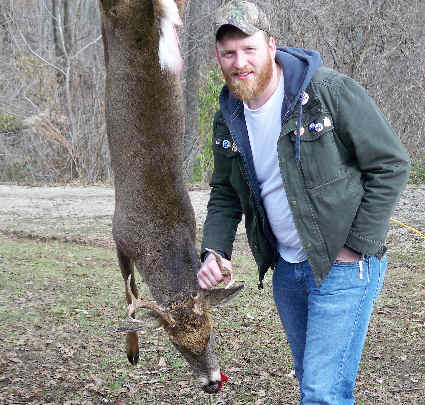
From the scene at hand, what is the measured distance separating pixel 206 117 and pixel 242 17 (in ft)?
35.0

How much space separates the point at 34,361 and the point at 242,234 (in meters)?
4.70

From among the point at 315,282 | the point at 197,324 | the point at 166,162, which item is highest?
the point at 166,162

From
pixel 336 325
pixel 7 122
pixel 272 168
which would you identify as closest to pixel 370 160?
pixel 272 168

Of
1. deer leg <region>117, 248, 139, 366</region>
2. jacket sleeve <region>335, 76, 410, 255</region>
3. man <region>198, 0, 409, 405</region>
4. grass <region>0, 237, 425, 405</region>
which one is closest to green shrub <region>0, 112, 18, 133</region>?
grass <region>0, 237, 425, 405</region>

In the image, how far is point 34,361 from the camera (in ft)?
15.1

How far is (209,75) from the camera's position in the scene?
43.6 ft

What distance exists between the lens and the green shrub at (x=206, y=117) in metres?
12.8

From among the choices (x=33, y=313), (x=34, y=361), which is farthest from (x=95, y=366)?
(x=33, y=313)

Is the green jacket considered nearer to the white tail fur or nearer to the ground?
the white tail fur

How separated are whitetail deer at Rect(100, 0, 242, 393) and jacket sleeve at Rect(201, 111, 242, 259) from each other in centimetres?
61

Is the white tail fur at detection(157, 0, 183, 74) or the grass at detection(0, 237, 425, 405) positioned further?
the grass at detection(0, 237, 425, 405)

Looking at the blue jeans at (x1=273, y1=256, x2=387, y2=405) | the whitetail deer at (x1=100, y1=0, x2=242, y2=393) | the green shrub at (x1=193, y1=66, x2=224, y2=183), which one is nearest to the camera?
the blue jeans at (x1=273, y1=256, x2=387, y2=405)

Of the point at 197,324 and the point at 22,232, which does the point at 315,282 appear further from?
the point at 22,232

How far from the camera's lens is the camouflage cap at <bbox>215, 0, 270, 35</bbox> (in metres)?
2.56
